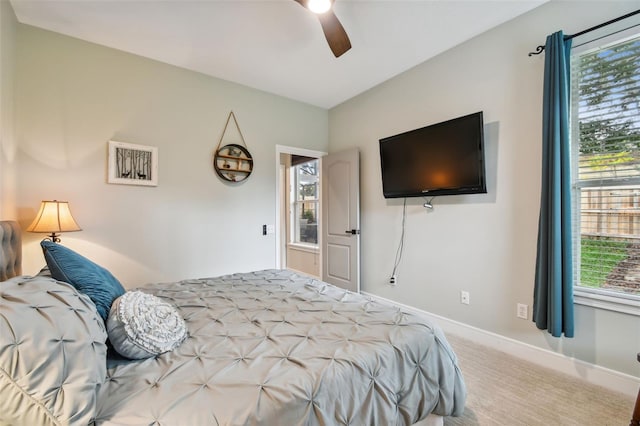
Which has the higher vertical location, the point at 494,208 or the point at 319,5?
the point at 319,5

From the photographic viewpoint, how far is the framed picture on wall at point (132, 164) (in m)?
2.77

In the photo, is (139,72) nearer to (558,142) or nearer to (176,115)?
A: (176,115)

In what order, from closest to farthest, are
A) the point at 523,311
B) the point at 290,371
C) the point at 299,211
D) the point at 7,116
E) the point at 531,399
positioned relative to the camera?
the point at 290,371 < the point at 531,399 < the point at 7,116 < the point at 523,311 < the point at 299,211

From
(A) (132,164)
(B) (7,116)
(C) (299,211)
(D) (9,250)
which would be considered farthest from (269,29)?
(C) (299,211)

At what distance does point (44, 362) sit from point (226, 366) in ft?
1.73

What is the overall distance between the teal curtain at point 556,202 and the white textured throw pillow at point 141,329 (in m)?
2.41

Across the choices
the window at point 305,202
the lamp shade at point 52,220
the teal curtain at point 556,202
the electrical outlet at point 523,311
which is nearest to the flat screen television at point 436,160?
the teal curtain at point 556,202

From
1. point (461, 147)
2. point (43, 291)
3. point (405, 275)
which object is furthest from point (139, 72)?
point (405, 275)

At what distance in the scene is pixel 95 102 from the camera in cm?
270

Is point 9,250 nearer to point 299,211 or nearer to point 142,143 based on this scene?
point 142,143

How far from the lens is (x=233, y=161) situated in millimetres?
3516

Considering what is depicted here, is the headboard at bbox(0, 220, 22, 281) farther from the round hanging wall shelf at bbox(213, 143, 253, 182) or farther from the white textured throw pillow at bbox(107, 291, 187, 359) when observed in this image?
the round hanging wall shelf at bbox(213, 143, 253, 182)

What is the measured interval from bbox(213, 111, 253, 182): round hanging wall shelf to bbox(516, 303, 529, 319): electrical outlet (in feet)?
10.4

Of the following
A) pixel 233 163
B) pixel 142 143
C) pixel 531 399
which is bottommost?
pixel 531 399
